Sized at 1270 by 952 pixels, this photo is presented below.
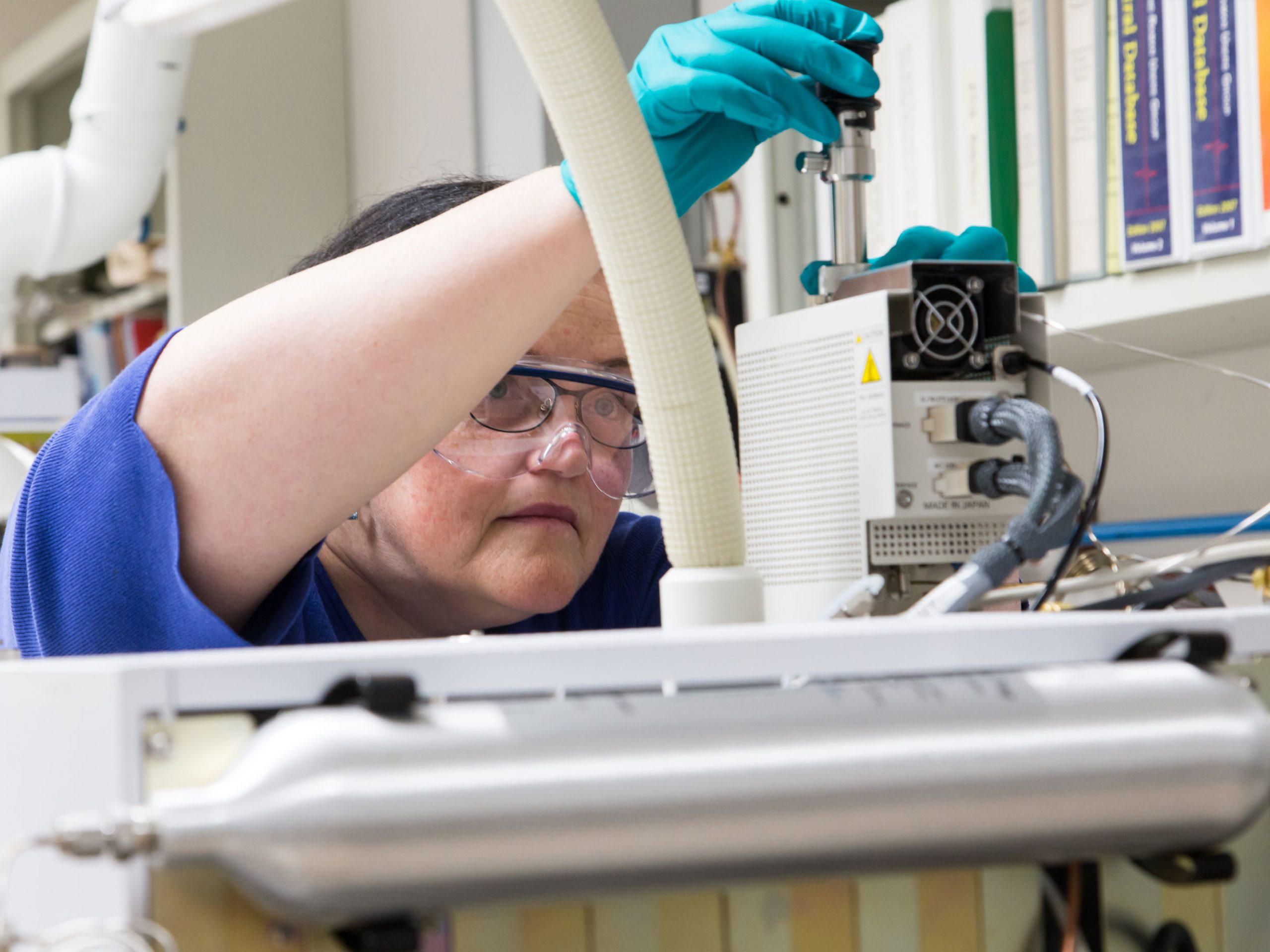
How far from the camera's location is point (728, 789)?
36 cm

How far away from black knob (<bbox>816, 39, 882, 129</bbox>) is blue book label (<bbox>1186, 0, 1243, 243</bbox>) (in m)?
0.57

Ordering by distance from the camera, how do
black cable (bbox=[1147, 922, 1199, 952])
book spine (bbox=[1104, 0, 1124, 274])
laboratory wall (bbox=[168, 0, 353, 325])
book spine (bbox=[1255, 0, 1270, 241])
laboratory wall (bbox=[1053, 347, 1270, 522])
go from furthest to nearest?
1. laboratory wall (bbox=[168, 0, 353, 325])
2. laboratory wall (bbox=[1053, 347, 1270, 522])
3. book spine (bbox=[1104, 0, 1124, 274])
4. book spine (bbox=[1255, 0, 1270, 241])
5. black cable (bbox=[1147, 922, 1199, 952])

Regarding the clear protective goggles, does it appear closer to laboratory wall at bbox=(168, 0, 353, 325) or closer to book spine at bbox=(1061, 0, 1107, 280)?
book spine at bbox=(1061, 0, 1107, 280)

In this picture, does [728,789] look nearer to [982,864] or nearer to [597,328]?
[982,864]

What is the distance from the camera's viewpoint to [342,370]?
29.8 inches

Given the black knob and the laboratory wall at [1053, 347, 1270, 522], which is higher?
the black knob

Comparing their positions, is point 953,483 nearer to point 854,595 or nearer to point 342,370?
point 854,595

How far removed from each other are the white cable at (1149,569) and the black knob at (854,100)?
0.32 m

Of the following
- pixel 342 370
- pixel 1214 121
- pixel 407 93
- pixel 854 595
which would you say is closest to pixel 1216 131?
pixel 1214 121

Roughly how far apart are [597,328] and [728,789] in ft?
2.57

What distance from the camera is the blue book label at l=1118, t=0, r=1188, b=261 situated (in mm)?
1259

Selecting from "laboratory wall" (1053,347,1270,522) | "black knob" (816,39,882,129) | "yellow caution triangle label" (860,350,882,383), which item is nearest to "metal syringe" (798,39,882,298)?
"black knob" (816,39,882,129)

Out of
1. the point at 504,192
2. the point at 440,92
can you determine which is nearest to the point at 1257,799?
the point at 504,192

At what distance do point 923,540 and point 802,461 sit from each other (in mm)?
89
